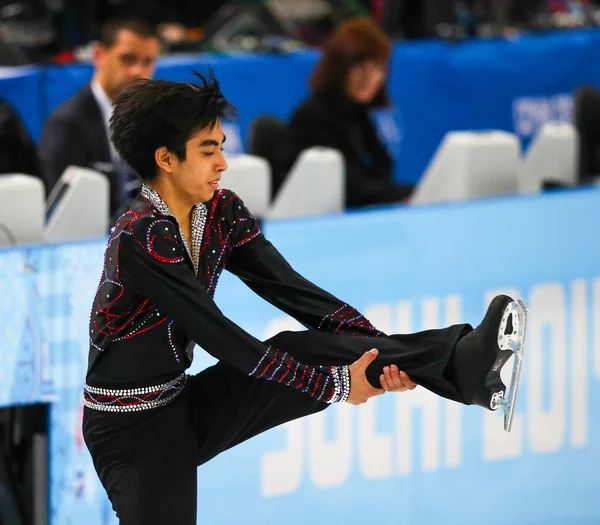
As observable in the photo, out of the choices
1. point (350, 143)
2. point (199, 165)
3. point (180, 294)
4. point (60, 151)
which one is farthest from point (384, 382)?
point (350, 143)

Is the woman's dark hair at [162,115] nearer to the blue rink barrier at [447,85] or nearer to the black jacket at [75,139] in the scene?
the black jacket at [75,139]

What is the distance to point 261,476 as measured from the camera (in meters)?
3.94

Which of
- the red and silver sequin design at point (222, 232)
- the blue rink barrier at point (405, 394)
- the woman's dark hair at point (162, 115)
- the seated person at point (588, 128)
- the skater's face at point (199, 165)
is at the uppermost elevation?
the seated person at point (588, 128)

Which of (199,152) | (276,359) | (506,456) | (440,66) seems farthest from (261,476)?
(440,66)

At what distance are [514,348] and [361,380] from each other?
346 millimetres

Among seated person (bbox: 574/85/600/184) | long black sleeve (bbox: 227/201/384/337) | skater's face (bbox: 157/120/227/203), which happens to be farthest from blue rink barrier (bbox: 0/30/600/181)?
skater's face (bbox: 157/120/227/203)

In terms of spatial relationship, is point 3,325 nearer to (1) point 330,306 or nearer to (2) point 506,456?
(1) point 330,306

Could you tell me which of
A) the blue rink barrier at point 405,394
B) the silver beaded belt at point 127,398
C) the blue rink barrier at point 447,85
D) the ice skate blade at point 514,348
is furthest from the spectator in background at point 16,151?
the ice skate blade at point 514,348

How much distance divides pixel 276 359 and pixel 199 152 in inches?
18.3

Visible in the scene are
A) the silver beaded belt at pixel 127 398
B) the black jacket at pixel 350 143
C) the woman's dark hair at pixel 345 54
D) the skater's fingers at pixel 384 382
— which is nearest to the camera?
the silver beaded belt at pixel 127 398

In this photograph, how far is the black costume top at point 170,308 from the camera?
2844 mm

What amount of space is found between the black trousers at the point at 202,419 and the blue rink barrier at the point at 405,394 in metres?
0.65

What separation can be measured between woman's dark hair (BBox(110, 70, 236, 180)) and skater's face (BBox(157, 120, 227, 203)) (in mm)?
13

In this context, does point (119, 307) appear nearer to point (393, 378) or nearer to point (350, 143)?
point (393, 378)
